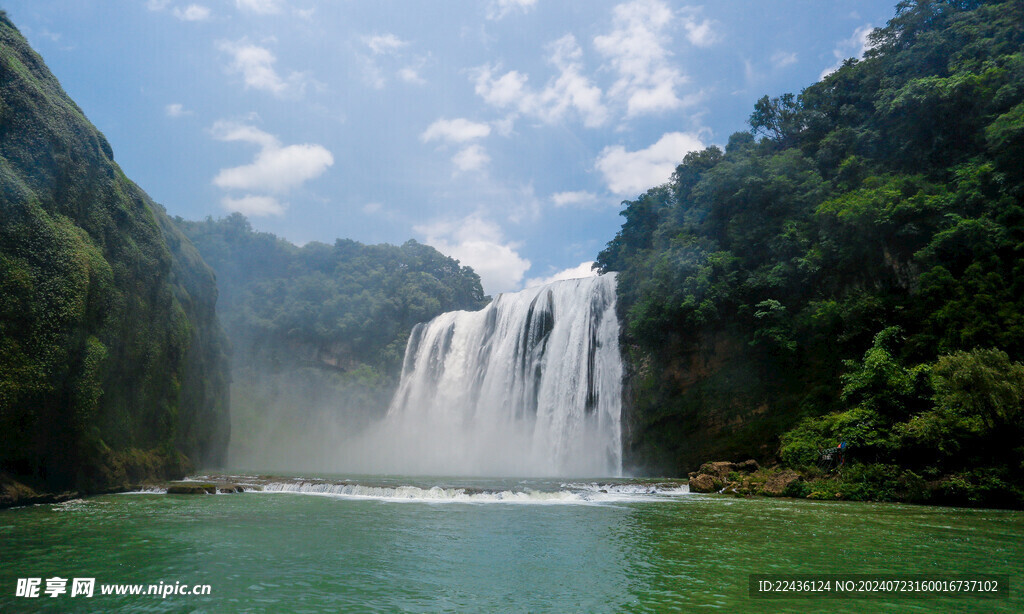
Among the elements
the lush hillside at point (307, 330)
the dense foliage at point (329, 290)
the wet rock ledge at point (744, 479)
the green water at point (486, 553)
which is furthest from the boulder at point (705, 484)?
the dense foliage at point (329, 290)

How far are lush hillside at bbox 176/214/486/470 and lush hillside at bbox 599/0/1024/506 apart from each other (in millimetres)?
28209

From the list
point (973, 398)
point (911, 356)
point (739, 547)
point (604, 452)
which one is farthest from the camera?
point (604, 452)

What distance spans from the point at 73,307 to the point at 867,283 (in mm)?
26120

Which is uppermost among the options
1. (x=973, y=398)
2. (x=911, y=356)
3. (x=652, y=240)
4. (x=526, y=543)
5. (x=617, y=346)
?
(x=652, y=240)

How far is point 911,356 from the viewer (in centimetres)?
1681

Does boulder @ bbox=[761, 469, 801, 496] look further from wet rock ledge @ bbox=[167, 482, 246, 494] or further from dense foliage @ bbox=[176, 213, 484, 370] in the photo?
dense foliage @ bbox=[176, 213, 484, 370]

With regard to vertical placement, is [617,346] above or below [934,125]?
below

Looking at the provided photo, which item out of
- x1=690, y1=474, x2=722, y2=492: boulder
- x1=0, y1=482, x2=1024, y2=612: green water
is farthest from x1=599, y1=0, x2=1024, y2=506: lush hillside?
x1=0, y1=482, x2=1024, y2=612: green water

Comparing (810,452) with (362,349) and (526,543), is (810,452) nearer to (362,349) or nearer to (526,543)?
(526,543)

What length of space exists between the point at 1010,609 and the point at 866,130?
24.3 meters

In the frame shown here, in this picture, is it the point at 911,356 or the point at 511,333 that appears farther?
the point at 511,333

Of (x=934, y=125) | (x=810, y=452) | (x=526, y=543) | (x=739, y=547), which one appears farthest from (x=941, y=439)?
(x=934, y=125)

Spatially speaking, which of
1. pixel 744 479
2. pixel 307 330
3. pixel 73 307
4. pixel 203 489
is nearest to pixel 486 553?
pixel 203 489

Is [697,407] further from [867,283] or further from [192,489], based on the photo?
[192,489]
